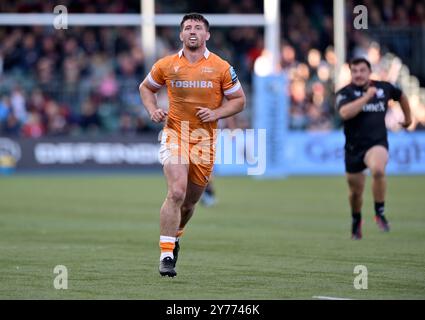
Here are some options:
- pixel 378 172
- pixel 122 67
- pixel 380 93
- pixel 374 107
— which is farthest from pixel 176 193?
pixel 122 67

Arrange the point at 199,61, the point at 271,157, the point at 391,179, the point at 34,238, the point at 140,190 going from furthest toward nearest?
the point at 271,157 → the point at 391,179 → the point at 140,190 → the point at 34,238 → the point at 199,61

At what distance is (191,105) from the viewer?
435 inches

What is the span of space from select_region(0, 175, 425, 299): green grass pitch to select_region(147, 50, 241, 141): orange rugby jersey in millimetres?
1600

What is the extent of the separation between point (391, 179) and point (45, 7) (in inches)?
515

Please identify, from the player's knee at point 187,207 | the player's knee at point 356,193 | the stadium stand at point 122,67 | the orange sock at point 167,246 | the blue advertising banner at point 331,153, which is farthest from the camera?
the stadium stand at point 122,67

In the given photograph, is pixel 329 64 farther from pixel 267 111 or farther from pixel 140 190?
pixel 140 190

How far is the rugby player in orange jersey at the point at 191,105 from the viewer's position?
35.6 ft

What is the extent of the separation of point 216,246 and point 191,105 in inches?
132

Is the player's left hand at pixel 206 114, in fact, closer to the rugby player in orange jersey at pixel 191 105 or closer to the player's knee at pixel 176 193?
the rugby player in orange jersey at pixel 191 105

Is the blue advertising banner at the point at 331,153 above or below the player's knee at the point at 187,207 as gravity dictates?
above

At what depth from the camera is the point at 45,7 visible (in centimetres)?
3488

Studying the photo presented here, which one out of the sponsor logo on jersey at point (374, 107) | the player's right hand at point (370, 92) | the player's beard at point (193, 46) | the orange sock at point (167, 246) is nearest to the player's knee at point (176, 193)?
the orange sock at point (167, 246)

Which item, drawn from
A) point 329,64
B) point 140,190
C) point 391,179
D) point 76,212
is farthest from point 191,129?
point 329,64
